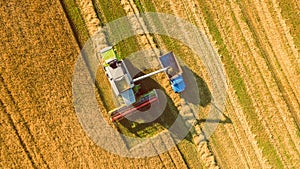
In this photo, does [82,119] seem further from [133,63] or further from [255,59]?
[255,59]

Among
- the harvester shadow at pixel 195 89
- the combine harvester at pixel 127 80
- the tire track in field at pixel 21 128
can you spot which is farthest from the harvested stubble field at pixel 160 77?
the combine harvester at pixel 127 80

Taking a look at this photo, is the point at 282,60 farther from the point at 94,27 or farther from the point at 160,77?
the point at 94,27

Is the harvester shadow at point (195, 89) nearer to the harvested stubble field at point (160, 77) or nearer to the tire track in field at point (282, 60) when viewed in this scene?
the harvested stubble field at point (160, 77)

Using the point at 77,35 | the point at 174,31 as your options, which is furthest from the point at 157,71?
the point at 77,35

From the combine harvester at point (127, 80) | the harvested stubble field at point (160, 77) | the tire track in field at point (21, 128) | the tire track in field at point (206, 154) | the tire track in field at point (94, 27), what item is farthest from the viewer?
the tire track in field at point (206, 154)

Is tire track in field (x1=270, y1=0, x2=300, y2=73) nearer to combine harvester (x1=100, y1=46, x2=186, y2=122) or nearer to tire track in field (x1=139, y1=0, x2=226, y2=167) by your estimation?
tire track in field (x1=139, y1=0, x2=226, y2=167)
